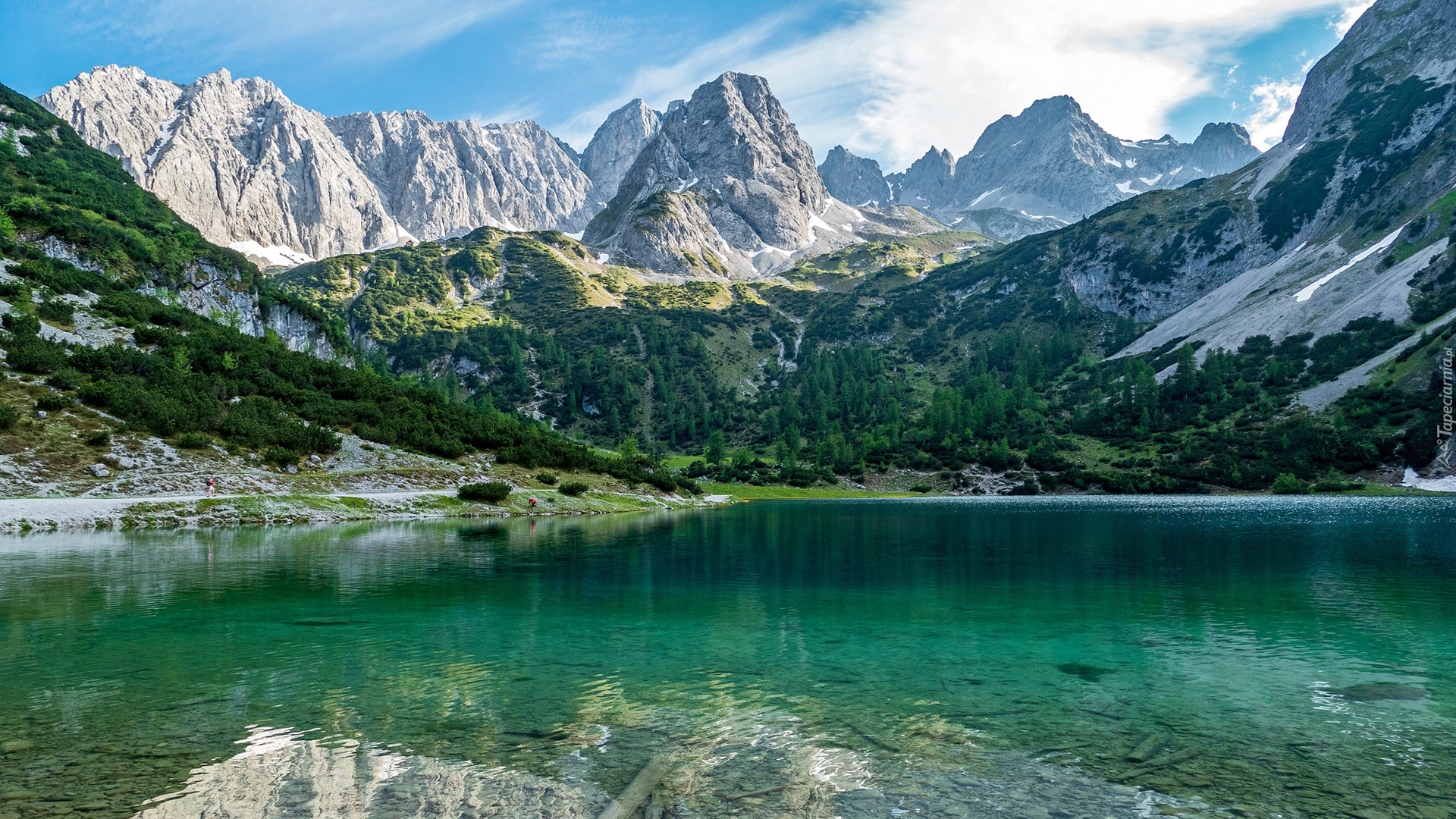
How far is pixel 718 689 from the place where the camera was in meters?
16.7

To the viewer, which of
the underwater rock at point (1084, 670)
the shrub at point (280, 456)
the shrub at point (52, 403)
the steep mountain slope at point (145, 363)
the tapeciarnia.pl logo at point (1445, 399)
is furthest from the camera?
the tapeciarnia.pl logo at point (1445, 399)

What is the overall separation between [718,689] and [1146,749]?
8661 millimetres

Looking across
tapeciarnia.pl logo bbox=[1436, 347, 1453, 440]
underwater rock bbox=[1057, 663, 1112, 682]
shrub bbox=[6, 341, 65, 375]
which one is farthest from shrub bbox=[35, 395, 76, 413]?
tapeciarnia.pl logo bbox=[1436, 347, 1453, 440]

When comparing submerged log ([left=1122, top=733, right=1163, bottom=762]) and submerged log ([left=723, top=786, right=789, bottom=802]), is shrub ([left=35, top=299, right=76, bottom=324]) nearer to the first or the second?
submerged log ([left=723, top=786, right=789, bottom=802])

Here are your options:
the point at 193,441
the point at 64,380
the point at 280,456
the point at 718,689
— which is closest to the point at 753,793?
the point at 718,689

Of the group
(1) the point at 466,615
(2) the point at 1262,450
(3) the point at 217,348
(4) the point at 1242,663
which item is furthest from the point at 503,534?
(2) the point at 1262,450

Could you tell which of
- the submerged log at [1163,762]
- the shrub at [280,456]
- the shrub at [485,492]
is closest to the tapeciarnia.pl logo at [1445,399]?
the shrub at [485,492]

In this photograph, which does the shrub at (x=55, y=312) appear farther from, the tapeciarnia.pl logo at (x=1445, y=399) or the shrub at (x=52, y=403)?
the tapeciarnia.pl logo at (x=1445, y=399)

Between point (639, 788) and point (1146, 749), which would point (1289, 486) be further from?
point (639, 788)

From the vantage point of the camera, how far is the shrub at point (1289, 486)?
138 metres

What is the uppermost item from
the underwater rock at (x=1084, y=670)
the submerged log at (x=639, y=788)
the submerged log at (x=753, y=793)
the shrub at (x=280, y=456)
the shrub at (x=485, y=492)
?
the shrub at (x=280, y=456)

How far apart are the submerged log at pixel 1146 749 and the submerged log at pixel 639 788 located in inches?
316

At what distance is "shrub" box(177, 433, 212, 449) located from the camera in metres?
64.6

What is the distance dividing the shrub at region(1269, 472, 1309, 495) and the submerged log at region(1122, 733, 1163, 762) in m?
160
